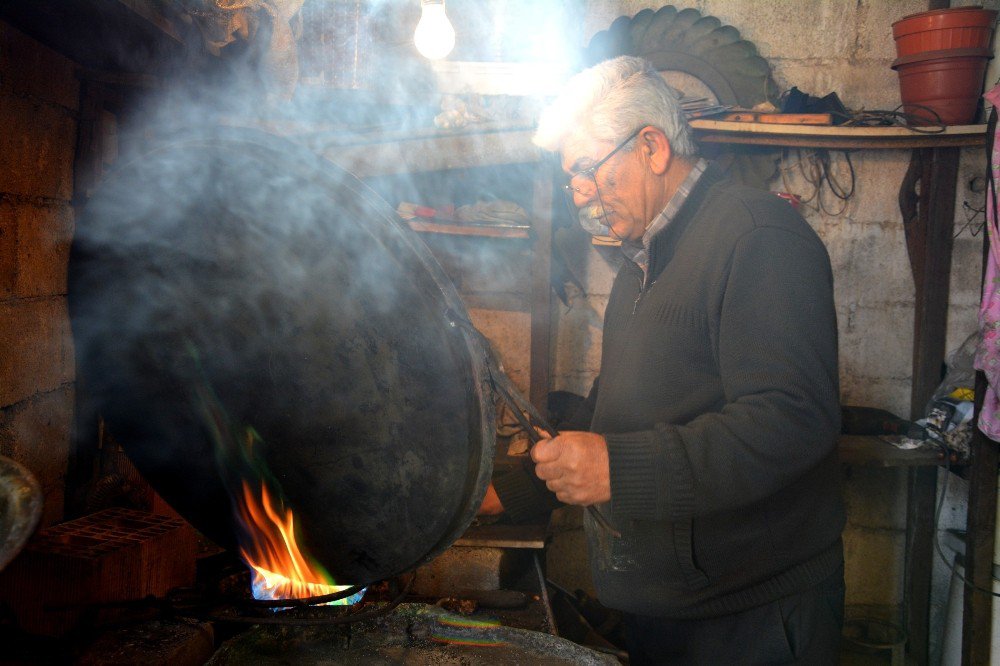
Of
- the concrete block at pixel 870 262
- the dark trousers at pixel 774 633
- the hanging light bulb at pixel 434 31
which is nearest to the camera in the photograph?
the dark trousers at pixel 774 633

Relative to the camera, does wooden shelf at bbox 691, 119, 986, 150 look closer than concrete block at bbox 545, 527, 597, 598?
Yes

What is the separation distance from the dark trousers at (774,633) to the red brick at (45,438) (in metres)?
1.57

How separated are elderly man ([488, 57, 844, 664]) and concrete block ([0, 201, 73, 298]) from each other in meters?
1.30

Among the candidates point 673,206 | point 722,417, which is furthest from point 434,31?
point 722,417

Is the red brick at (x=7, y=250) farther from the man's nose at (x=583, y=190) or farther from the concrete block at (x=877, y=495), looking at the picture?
the concrete block at (x=877, y=495)

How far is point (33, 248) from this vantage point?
1.96 metres

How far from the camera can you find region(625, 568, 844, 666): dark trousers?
1667mm

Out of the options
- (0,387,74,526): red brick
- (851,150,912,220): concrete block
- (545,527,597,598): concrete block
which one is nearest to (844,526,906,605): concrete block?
(545,527,597,598): concrete block

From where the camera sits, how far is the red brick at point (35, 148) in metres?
1.82

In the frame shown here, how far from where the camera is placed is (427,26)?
316 cm

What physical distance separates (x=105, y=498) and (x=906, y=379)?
149 inches

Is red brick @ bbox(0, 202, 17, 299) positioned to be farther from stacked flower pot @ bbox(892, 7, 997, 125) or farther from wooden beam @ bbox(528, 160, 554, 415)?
stacked flower pot @ bbox(892, 7, 997, 125)

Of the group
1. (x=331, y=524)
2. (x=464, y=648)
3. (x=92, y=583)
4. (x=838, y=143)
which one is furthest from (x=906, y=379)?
(x=92, y=583)

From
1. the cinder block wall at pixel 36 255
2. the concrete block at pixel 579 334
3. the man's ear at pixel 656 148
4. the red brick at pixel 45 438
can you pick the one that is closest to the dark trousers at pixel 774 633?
the man's ear at pixel 656 148
